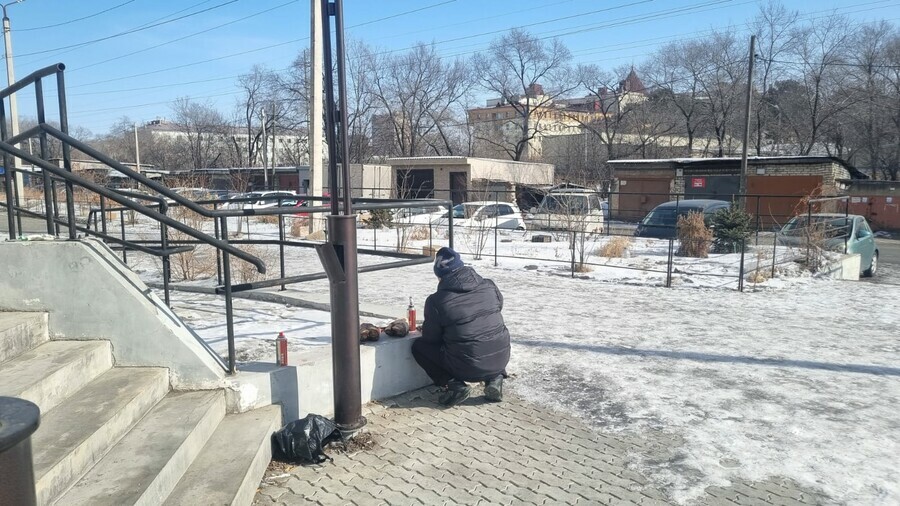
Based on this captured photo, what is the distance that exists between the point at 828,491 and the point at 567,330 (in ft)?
12.6

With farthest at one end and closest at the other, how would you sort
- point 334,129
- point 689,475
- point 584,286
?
point 584,286 < point 334,129 < point 689,475

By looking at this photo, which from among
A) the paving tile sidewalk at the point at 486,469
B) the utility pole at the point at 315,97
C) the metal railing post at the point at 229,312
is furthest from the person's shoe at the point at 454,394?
the utility pole at the point at 315,97

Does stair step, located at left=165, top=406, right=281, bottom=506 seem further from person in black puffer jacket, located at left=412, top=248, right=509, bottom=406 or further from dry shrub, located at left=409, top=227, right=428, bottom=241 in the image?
dry shrub, located at left=409, top=227, right=428, bottom=241

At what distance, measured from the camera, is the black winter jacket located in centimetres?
482

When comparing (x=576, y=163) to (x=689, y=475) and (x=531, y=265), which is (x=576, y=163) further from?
(x=689, y=475)

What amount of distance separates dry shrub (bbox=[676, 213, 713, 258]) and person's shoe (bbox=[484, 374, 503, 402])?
421 inches

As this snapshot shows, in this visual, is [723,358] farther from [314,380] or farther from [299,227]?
[299,227]

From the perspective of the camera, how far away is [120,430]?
3322mm

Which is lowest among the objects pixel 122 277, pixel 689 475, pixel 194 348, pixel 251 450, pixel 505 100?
pixel 689 475

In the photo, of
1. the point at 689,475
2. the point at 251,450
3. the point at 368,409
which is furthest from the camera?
Result: the point at 368,409

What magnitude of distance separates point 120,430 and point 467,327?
7.99 feet

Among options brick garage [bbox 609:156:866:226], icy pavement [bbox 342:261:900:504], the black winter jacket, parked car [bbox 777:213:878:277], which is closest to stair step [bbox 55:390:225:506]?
the black winter jacket

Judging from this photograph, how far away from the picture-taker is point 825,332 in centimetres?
733

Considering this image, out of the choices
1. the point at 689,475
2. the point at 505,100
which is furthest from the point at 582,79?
the point at 689,475
